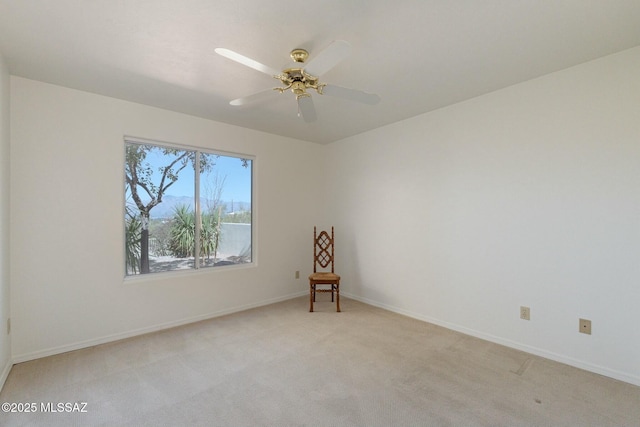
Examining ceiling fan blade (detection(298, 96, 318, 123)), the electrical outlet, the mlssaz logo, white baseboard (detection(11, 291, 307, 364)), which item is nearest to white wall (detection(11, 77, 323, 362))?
white baseboard (detection(11, 291, 307, 364))

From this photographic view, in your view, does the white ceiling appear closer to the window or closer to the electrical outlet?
the window

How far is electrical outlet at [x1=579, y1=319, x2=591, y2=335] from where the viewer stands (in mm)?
2416

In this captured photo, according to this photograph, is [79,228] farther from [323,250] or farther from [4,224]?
[323,250]

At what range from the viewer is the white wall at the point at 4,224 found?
2242 mm

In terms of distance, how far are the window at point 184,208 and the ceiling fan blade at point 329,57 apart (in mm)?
2343

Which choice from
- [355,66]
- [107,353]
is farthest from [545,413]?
[107,353]

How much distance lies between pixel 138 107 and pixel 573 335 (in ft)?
15.4

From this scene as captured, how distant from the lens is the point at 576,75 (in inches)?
96.8

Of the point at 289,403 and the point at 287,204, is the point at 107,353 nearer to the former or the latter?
the point at 289,403

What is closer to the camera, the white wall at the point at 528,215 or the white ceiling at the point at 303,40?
the white ceiling at the point at 303,40

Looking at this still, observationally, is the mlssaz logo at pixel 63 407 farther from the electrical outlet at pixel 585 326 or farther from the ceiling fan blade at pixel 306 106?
Result: the electrical outlet at pixel 585 326

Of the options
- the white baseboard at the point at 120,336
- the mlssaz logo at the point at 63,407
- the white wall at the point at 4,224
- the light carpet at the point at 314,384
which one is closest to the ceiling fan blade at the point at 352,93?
the light carpet at the point at 314,384

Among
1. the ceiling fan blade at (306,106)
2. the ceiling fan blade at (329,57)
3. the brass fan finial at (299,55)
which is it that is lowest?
the ceiling fan blade at (306,106)

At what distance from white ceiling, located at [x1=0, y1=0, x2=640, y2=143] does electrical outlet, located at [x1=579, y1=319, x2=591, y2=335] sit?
2.14m
